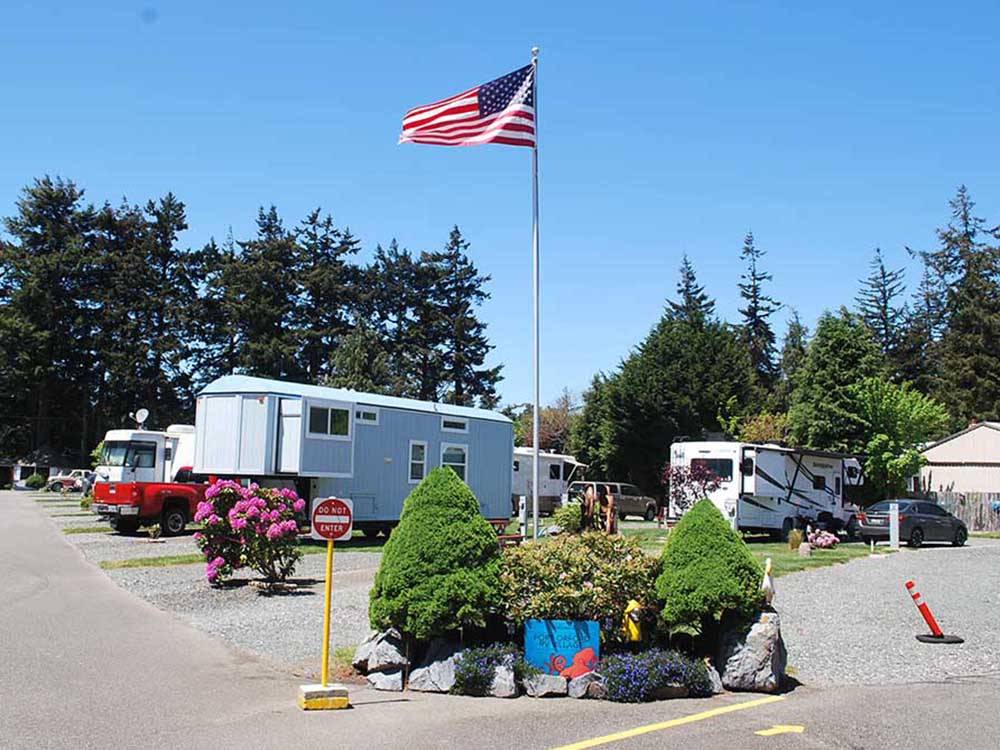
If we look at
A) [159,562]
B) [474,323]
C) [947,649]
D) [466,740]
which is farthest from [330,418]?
[474,323]

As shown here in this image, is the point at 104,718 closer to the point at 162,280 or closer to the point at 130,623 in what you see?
the point at 130,623

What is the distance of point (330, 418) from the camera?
2322 centimetres

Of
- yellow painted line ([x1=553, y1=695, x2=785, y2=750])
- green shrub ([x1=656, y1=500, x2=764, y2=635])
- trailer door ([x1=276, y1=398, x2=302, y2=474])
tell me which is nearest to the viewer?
yellow painted line ([x1=553, y1=695, x2=785, y2=750])

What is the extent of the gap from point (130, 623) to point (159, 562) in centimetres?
755

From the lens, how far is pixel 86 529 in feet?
93.5

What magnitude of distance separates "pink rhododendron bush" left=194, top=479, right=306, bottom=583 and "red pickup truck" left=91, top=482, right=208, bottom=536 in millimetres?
10540

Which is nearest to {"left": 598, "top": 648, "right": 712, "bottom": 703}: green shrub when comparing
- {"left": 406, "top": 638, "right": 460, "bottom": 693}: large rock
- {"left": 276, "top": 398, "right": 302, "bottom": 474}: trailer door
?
{"left": 406, "top": 638, "right": 460, "bottom": 693}: large rock

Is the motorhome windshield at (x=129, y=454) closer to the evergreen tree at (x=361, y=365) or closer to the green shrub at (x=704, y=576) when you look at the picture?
the evergreen tree at (x=361, y=365)

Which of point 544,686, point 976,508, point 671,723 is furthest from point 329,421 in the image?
point 976,508

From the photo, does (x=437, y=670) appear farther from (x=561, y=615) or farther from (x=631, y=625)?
(x=631, y=625)

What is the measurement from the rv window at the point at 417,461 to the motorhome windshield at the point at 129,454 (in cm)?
1010

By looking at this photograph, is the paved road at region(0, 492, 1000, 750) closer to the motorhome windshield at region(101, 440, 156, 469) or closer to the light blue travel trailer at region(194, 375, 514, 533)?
the light blue travel trailer at region(194, 375, 514, 533)

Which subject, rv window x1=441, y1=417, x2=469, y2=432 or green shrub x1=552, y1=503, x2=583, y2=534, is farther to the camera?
rv window x1=441, y1=417, x2=469, y2=432

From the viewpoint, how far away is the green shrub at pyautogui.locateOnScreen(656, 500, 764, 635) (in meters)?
8.70
